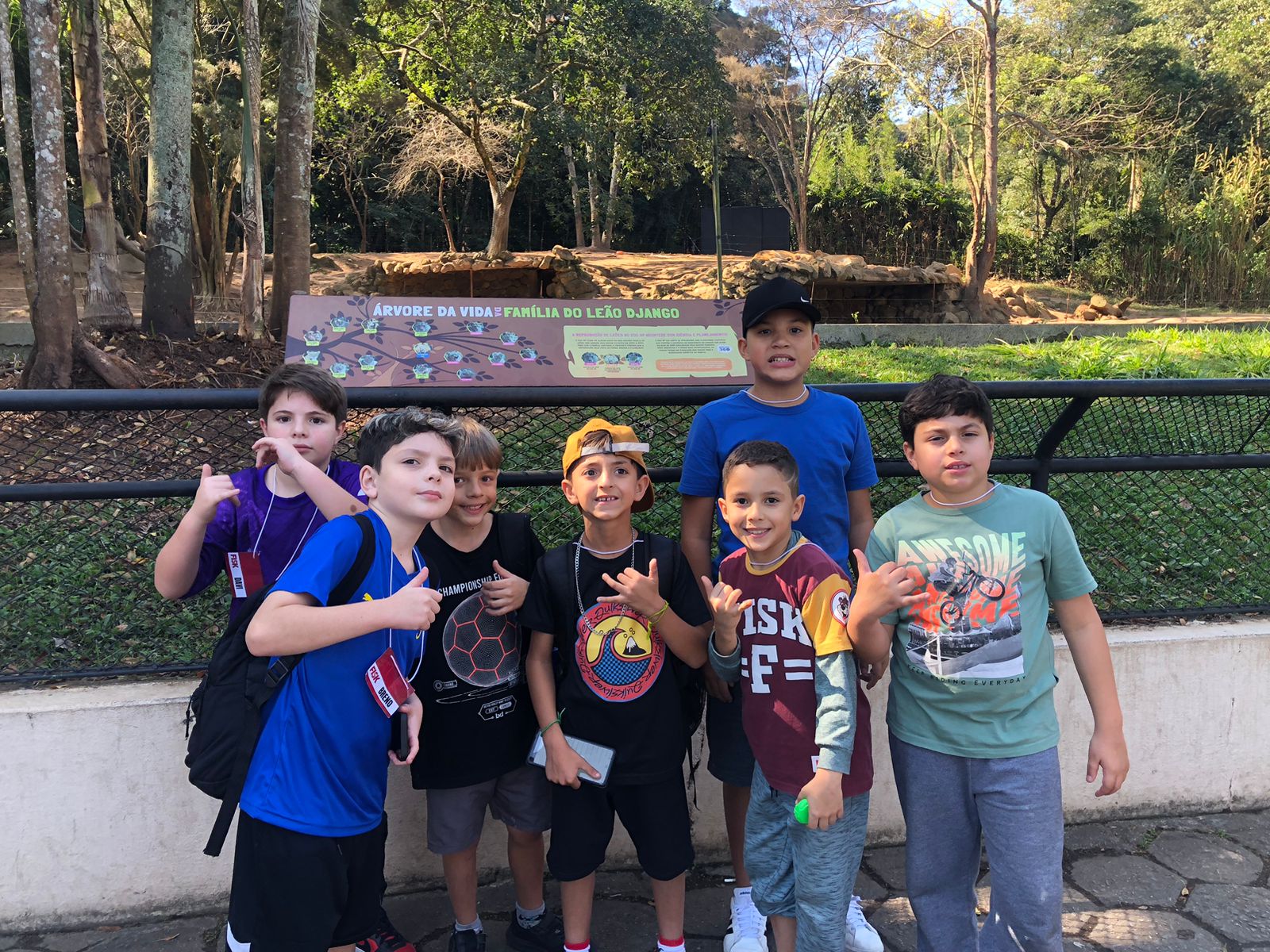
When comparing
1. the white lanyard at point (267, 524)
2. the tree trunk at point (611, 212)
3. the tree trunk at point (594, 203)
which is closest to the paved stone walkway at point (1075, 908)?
the white lanyard at point (267, 524)

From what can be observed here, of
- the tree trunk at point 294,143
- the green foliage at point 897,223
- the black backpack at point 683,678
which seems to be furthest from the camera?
the green foliage at point 897,223

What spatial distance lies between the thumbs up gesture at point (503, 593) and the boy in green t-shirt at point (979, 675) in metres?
0.77

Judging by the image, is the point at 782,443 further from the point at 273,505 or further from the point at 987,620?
the point at 273,505

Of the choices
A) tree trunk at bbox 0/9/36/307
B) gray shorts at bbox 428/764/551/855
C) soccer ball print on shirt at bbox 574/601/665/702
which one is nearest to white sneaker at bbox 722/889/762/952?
gray shorts at bbox 428/764/551/855

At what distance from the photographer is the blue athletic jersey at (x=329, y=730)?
175 centimetres

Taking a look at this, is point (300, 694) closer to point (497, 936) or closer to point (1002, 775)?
point (497, 936)

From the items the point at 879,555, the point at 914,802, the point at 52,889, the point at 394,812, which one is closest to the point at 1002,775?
the point at 914,802

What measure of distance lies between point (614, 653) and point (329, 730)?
64cm

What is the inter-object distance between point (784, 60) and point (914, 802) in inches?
1045

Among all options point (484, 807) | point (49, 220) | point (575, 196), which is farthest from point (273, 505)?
point (575, 196)

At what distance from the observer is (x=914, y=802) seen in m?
1.99

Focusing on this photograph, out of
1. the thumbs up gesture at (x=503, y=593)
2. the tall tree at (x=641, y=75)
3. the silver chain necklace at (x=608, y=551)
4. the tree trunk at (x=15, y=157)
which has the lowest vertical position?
the thumbs up gesture at (x=503, y=593)

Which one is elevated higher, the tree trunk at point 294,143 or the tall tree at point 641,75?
the tall tree at point 641,75

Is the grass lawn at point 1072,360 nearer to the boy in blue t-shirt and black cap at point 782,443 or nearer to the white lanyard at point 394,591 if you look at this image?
the boy in blue t-shirt and black cap at point 782,443
